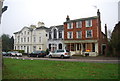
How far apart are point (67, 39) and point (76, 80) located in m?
31.5

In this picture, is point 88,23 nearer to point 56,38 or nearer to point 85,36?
point 85,36

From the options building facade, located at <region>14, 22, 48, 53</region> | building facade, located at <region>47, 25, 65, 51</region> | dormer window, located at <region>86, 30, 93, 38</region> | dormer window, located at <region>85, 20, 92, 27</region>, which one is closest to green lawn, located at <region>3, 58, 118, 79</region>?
dormer window, located at <region>86, 30, 93, 38</region>

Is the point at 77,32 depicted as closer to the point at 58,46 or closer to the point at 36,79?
the point at 58,46

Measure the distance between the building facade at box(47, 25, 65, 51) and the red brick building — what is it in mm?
1511

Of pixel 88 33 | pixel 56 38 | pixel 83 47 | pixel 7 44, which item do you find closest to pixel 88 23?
pixel 88 33

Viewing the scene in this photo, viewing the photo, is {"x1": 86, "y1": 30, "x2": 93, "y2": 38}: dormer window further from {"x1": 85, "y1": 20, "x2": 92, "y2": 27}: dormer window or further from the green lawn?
the green lawn

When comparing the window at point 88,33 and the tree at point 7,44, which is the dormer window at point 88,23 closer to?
the window at point 88,33

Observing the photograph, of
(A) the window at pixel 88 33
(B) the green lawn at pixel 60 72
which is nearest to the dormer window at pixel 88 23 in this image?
(A) the window at pixel 88 33

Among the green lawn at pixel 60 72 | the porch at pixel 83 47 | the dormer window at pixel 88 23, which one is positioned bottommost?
the green lawn at pixel 60 72

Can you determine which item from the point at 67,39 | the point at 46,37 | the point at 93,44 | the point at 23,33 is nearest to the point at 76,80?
the point at 93,44

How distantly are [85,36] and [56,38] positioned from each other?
8.98 metres

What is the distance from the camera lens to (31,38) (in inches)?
1925

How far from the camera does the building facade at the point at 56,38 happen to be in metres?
40.7

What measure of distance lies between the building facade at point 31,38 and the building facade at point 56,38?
2662 millimetres
